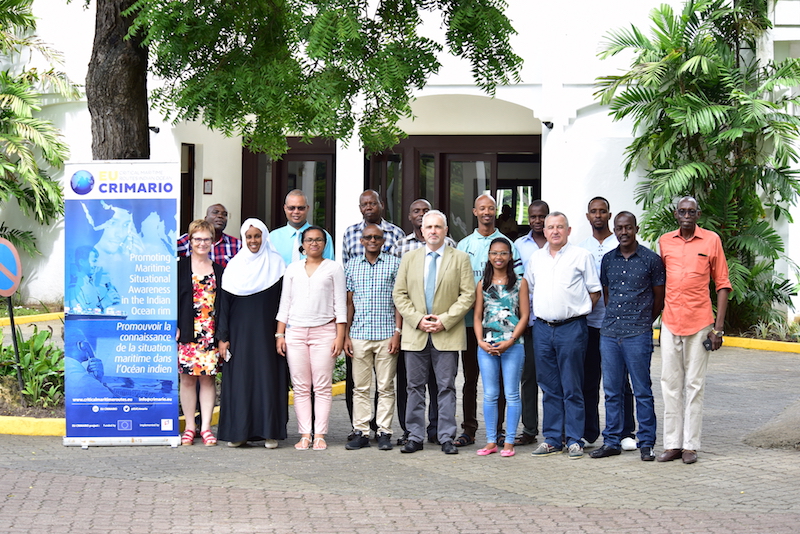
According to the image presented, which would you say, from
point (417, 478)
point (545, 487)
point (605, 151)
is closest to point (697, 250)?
point (545, 487)

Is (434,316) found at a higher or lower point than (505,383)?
higher

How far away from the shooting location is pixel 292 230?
9.31 meters

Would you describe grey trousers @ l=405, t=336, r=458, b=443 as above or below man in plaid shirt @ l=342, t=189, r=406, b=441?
below

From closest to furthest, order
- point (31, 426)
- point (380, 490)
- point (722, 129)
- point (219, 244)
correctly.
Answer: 1. point (380, 490)
2. point (31, 426)
3. point (219, 244)
4. point (722, 129)

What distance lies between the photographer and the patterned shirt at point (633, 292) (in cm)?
763

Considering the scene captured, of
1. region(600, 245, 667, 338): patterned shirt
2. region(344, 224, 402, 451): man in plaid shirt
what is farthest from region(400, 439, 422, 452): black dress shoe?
region(600, 245, 667, 338): patterned shirt

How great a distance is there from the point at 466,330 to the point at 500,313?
0.54 meters

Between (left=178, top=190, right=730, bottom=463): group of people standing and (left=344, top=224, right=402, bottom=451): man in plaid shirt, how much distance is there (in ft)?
0.04

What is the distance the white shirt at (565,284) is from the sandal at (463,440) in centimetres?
130

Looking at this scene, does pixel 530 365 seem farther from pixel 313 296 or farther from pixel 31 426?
pixel 31 426

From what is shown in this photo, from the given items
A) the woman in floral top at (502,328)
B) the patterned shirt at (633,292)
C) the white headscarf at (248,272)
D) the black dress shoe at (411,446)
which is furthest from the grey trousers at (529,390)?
the white headscarf at (248,272)

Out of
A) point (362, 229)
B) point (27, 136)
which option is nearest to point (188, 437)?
point (362, 229)

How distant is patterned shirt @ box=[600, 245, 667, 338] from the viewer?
301 inches

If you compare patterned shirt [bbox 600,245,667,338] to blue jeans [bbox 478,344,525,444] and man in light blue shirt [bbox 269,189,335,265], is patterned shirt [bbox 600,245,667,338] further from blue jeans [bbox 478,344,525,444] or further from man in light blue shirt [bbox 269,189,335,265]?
man in light blue shirt [bbox 269,189,335,265]
